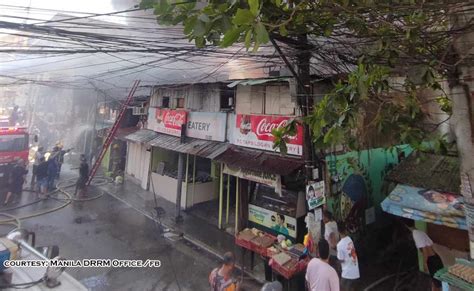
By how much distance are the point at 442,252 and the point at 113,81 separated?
16451mm

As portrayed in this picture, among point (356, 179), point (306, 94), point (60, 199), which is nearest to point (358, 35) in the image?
point (306, 94)

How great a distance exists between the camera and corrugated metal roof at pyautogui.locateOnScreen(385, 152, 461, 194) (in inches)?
267

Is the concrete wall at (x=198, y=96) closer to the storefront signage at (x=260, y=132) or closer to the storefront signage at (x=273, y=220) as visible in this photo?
the storefront signage at (x=260, y=132)

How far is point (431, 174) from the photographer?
7.35 meters

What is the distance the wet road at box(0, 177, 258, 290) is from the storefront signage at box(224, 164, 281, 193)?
9.57 feet

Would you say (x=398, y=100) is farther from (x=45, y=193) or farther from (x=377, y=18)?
(x=45, y=193)

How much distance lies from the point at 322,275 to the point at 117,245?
772 centimetres

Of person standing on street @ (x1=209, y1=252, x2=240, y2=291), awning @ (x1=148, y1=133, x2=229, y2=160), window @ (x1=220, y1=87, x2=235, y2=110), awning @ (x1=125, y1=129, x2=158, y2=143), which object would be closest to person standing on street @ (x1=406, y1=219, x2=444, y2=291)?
person standing on street @ (x1=209, y1=252, x2=240, y2=291)

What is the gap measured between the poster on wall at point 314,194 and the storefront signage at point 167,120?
812 cm

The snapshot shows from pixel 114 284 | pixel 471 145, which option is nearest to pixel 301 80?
pixel 471 145

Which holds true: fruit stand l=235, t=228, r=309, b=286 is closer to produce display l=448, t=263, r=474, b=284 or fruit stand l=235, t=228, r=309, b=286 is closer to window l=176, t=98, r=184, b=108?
produce display l=448, t=263, r=474, b=284

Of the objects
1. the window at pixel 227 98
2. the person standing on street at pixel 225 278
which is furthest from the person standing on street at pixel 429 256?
the window at pixel 227 98

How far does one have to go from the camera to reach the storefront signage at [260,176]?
863 cm

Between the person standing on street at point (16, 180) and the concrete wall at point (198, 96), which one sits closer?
the concrete wall at point (198, 96)
